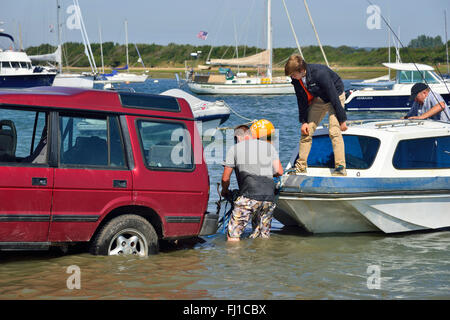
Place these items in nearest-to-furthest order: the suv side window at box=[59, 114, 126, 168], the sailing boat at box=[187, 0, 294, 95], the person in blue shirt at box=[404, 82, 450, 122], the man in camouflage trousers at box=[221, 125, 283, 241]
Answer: the suv side window at box=[59, 114, 126, 168] → the man in camouflage trousers at box=[221, 125, 283, 241] → the person in blue shirt at box=[404, 82, 450, 122] → the sailing boat at box=[187, 0, 294, 95]

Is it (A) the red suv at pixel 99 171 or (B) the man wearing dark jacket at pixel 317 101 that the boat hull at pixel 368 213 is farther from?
(A) the red suv at pixel 99 171

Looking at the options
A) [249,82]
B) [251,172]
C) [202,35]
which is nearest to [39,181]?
[251,172]

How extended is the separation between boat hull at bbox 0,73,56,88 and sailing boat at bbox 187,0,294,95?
16497mm

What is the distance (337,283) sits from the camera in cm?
738

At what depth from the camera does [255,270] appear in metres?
7.82

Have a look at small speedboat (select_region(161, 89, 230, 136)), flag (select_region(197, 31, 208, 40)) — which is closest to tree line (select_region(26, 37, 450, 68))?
flag (select_region(197, 31, 208, 40))

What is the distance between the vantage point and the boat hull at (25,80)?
4759cm

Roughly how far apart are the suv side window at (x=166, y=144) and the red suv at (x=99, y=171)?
0.01 m

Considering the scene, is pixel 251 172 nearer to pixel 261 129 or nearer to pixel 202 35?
pixel 261 129

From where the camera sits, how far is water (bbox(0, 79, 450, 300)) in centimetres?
687

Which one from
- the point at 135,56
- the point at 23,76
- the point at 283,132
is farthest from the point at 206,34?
the point at 135,56

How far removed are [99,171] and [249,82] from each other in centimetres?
5295

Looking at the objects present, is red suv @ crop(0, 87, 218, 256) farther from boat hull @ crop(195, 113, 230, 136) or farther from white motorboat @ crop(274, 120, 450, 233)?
boat hull @ crop(195, 113, 230, 136)
